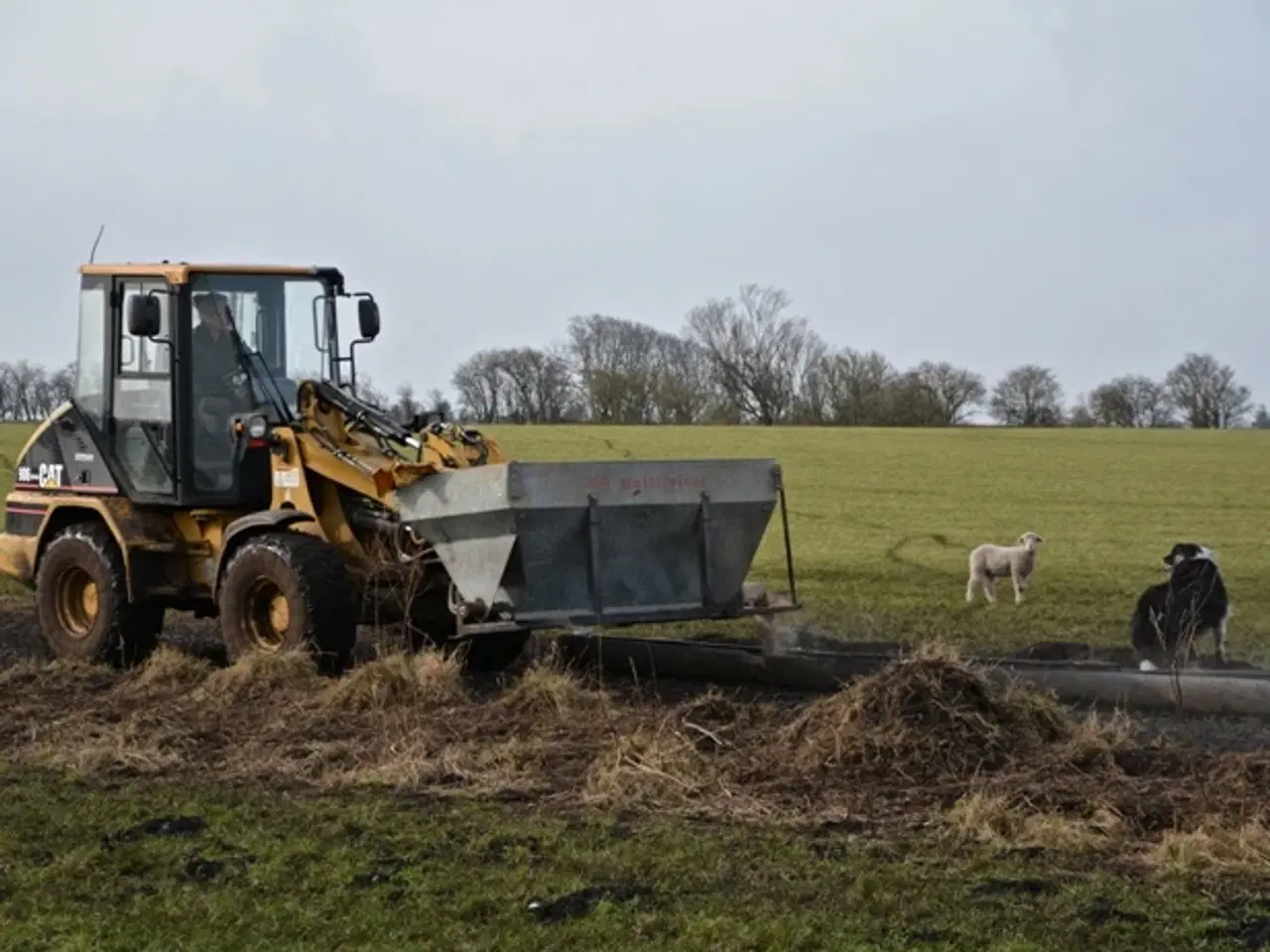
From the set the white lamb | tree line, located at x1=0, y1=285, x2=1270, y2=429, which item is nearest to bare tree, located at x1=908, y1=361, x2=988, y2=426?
tree line, located at x1=0, y1=285, x2=1270, y2=429

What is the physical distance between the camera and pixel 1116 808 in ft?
24.9

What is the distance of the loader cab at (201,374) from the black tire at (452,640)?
1.58m

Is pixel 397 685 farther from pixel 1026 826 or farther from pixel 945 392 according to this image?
pixel 945 392

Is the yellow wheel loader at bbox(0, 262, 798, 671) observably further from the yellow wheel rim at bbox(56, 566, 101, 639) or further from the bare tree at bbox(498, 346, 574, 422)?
the bare tree at bbox(498, 346, 574, 422)

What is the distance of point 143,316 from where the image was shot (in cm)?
1227

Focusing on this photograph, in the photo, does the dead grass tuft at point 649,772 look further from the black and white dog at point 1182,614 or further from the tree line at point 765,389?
the tree line at point 765,389

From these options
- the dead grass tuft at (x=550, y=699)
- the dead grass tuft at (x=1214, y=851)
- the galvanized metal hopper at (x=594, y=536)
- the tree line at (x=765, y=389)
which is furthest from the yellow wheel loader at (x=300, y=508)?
the tree line at (x=765, y=389)

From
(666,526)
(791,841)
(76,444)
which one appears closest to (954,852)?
(791,841)

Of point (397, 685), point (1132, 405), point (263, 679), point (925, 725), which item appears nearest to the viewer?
point (925, 725)

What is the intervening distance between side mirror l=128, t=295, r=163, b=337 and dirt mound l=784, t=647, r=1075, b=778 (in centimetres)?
569

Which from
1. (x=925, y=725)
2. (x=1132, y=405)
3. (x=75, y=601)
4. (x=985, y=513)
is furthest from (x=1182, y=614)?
(x=1132, y=405)

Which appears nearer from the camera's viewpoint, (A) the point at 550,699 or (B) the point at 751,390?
(A) the point at 550,699

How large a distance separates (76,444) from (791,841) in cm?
848

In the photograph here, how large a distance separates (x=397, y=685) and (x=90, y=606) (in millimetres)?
4004
